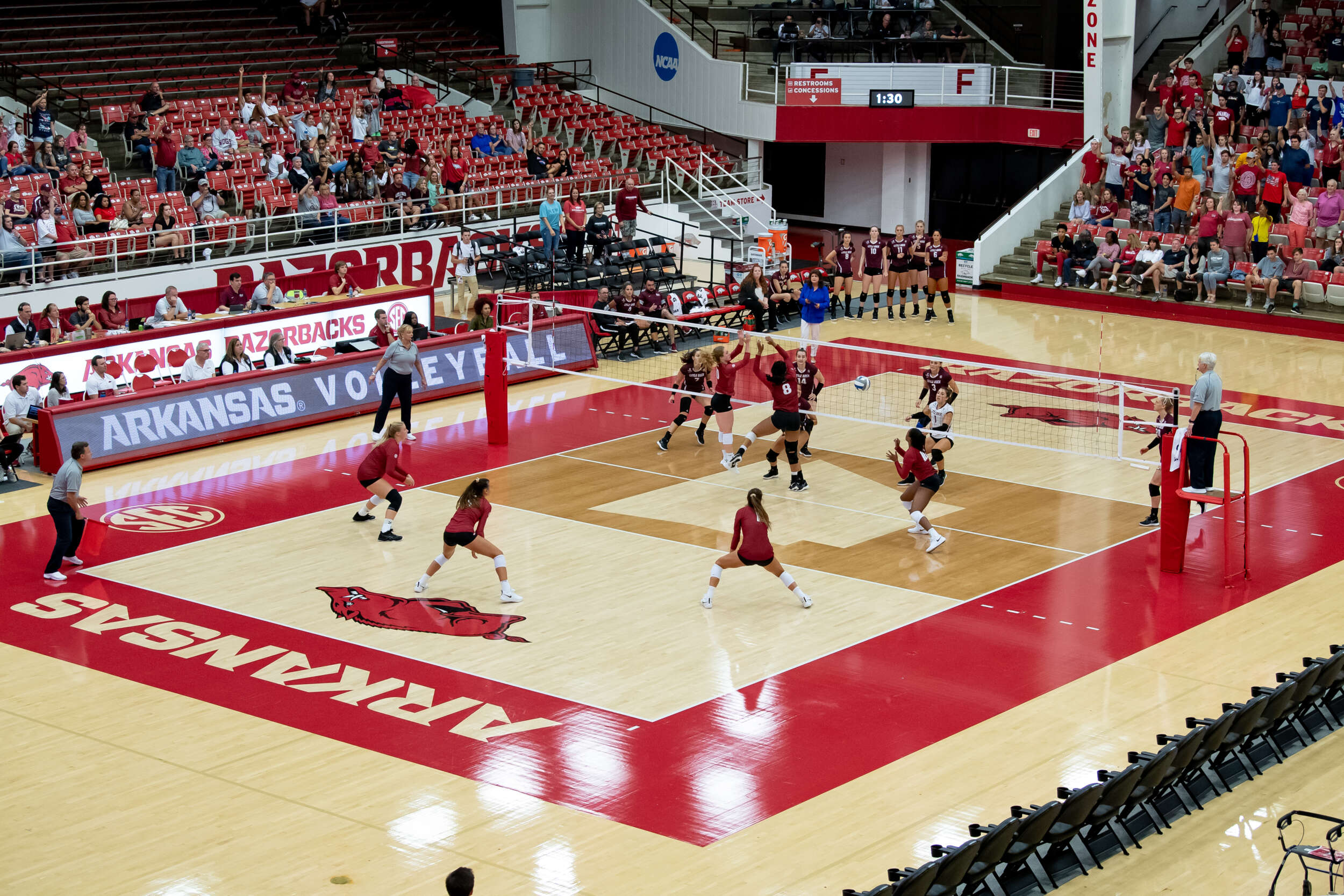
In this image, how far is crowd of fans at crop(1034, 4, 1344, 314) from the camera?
33.0 m

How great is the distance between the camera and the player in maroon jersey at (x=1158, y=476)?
61.3 ft

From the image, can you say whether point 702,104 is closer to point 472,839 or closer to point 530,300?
point 530,300

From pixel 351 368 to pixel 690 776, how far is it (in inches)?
543

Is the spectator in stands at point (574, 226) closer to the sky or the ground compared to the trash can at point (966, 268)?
closer to the sky

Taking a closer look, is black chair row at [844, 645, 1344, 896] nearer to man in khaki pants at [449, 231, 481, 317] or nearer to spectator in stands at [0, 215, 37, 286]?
spectator in stands at [0, 215, 37, 286]

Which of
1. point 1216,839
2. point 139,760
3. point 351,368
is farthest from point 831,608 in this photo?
Answer: point 351,368

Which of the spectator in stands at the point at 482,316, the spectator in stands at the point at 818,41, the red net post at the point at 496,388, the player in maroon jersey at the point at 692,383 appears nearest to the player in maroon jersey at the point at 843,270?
the spectator in stands at the point at 818,41

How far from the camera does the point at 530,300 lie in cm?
2459

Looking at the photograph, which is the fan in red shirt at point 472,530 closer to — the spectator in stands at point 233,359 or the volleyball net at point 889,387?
the volleyball net at point 889,387

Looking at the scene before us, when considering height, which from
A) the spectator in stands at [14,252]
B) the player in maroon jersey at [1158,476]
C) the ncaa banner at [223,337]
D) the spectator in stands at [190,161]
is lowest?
the player in maroon jersey at [1158,476]

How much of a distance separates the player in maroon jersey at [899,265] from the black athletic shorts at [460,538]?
18.5 m

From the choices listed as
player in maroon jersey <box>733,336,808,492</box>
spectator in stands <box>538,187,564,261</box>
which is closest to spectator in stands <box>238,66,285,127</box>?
spectator in stands <box>538,187,564,261</box>

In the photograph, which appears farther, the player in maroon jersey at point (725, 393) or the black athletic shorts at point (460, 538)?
the player in maroon jersey at point (725, 393)

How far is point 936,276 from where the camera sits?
33.9 meters
